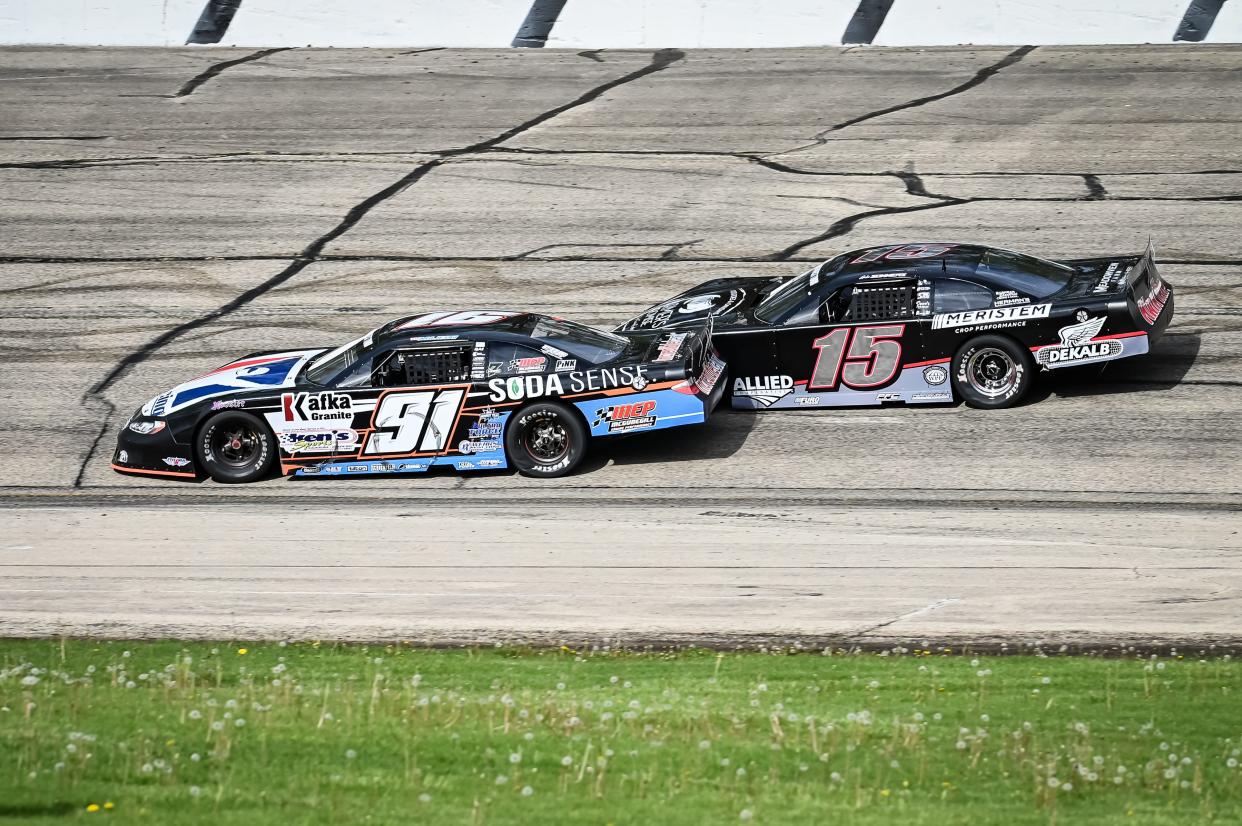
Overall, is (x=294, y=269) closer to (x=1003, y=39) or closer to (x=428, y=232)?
(x=428, y=232)

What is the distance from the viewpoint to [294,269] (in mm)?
17938

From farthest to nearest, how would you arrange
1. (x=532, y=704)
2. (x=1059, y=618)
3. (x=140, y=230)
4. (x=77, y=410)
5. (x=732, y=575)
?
(x=140, y=230) < (x=77, y=410) < (x=732, y=575) < (x=1059, y=618) < (x=532, y=704)

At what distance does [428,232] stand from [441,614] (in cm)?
1041

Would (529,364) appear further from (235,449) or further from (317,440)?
(235,449)

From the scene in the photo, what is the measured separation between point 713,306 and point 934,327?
2.15m

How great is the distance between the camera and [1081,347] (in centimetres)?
1260

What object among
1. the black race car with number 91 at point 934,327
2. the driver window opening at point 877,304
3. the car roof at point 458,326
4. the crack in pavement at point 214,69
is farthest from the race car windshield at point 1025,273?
the crack in pavement at point 214,69

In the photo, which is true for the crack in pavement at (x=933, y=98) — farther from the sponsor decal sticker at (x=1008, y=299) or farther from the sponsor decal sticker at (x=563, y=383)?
the sponsor decal sticker at (x=563, y=383)

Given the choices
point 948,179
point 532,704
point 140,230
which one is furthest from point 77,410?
point 948,179

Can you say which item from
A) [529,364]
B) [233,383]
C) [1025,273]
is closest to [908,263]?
[1025,273]

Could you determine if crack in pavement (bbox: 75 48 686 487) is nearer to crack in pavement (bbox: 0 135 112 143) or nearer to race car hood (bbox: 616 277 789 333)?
crack in pavement (bbox: 0 135 112 143)

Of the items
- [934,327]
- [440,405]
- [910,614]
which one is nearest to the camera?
[910,614]

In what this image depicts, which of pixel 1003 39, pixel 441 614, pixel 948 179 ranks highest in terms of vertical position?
pixel 1003 39

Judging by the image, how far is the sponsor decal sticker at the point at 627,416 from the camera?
12.1m
